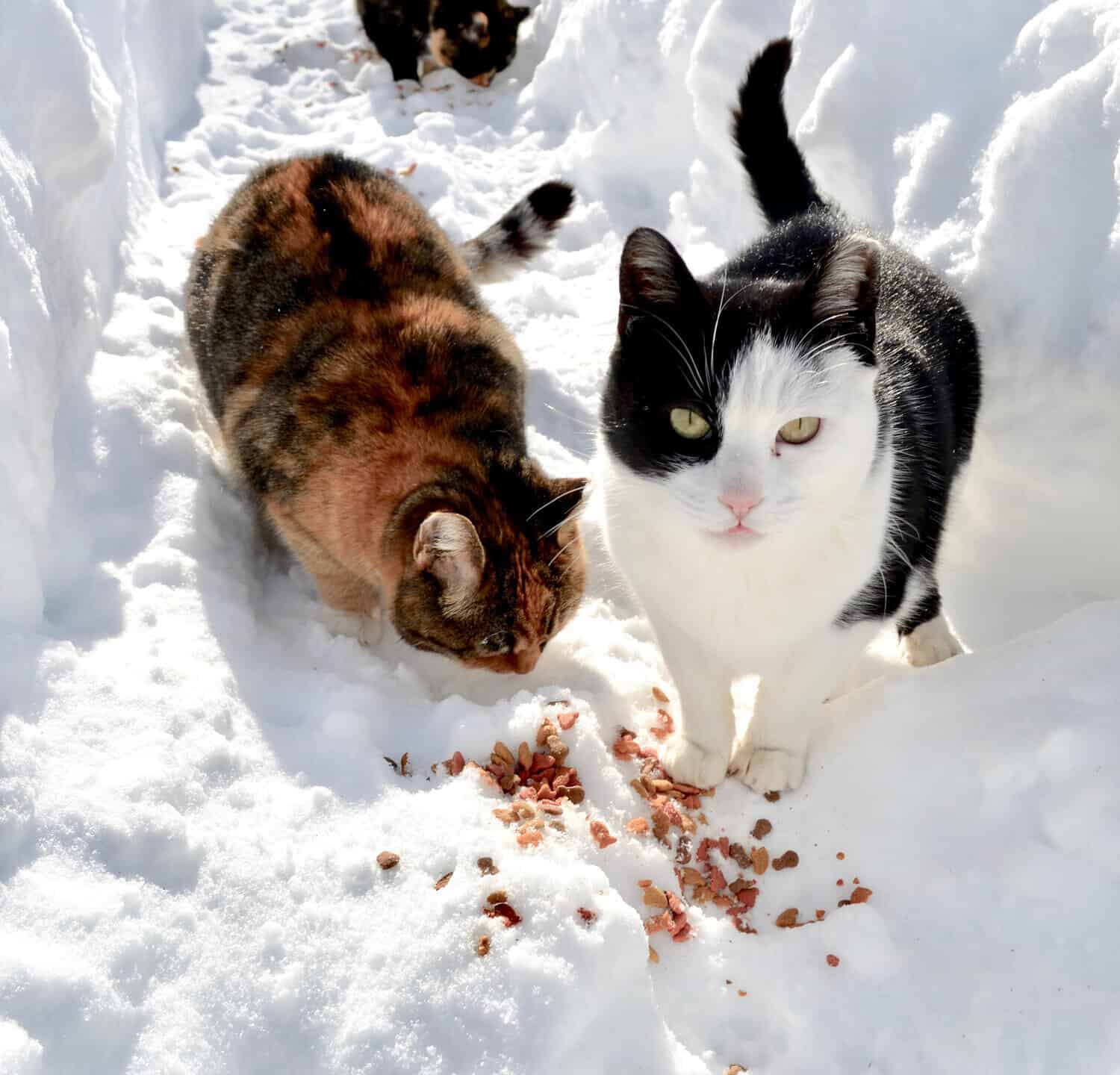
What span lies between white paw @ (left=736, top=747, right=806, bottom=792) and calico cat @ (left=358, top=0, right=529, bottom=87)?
4857mm

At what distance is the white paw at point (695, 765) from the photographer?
249 centimetres

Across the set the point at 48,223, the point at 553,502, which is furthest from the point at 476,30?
the point at 553,502

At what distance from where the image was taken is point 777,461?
194cm

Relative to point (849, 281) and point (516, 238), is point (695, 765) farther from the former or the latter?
point (516, 238)

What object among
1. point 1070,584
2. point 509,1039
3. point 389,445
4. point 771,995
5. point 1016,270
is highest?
point 1016,270

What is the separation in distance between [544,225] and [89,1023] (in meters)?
2.99

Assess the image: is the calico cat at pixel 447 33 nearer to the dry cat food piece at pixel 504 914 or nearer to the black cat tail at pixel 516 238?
the black cat tail at pixel 516 238

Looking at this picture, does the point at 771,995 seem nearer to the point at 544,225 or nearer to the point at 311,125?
the point at 544,225

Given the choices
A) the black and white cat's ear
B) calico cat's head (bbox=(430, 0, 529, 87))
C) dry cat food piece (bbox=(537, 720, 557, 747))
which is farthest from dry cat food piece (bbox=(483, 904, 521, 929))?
calico cat's head (bbox=(430, 0, 529, 87))

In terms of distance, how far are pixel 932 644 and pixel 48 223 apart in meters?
2.94

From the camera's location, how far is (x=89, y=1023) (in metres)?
1.64

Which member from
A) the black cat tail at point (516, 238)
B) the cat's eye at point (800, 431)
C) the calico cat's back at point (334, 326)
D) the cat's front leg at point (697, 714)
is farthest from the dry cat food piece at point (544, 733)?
the black cat tail at point (516, 238)

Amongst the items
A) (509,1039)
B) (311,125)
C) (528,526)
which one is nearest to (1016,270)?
(528,526)

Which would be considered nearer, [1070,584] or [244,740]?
[244,740]
